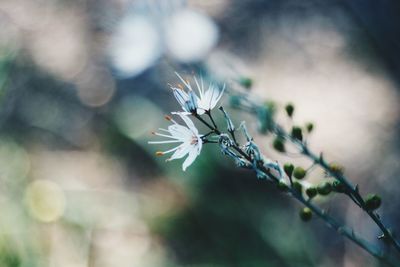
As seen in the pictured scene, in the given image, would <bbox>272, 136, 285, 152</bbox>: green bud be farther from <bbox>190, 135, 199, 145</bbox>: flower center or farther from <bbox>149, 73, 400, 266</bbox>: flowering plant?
<bbox>190, 135, 199, 145</bbox>: flower center

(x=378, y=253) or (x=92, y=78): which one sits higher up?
(x=92, y=78)

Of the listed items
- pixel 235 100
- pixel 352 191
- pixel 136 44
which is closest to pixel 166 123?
pixel 136 44

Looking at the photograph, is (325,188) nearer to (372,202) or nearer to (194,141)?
(372,202)

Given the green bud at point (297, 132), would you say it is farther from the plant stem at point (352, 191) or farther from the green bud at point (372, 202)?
the green bud at point (372, 202)

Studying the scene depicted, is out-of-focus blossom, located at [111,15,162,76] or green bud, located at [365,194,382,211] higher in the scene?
out-of-focus blossom, located at [111,15,162,76]

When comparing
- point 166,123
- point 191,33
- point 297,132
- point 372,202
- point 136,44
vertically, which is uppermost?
point 191,33

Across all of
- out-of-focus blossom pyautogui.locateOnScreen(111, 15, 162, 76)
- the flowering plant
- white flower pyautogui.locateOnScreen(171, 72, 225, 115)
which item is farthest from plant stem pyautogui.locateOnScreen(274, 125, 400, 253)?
out-of-focus blossom pyautogui.locateOnScreen(111, 15, 162, 76)

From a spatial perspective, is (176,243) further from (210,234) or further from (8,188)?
(8,188)

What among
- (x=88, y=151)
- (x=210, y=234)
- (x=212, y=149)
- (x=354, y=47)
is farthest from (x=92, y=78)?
(x=354, y=47)
